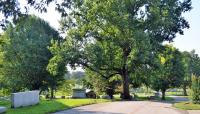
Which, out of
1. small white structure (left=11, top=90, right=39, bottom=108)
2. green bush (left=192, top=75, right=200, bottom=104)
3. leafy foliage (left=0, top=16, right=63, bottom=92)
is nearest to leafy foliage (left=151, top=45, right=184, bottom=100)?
leafy foliage (left=0, top=16, right=63, bottom=92)

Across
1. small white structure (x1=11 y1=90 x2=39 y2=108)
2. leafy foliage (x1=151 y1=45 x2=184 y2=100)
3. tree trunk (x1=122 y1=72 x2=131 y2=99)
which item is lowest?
small white structure (x1=11 y1=90 x2=39 y2=108)

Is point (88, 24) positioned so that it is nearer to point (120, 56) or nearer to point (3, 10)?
point (120, 56)

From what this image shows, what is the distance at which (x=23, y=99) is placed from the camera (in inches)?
1151

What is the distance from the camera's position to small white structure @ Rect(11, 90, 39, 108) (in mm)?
27859

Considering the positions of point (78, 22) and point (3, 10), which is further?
point (78, 22)

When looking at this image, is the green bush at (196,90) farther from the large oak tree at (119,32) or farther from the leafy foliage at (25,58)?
the leafy foliage at (25,58)

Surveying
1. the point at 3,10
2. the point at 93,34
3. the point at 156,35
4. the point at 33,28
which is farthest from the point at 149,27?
the point at 3,10

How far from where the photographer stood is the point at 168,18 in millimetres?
50312

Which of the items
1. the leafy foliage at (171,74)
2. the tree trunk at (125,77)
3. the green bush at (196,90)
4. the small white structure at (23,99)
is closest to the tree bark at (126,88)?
the tree trunk at (125,77)

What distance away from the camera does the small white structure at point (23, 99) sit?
2786 cm

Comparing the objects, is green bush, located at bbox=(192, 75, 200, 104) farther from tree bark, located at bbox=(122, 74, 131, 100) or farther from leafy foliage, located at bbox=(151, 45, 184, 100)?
leafy foliage, located at bbox=(151, 45, 184, 100)

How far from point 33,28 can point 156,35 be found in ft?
57.5

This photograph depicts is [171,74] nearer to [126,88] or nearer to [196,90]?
[126,88]

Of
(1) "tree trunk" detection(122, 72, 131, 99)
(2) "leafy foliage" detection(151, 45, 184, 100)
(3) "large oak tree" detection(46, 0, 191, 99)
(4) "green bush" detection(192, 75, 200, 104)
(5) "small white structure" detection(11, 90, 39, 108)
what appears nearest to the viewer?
(5) "small white structure" detection(11, 90, 39, 108)
